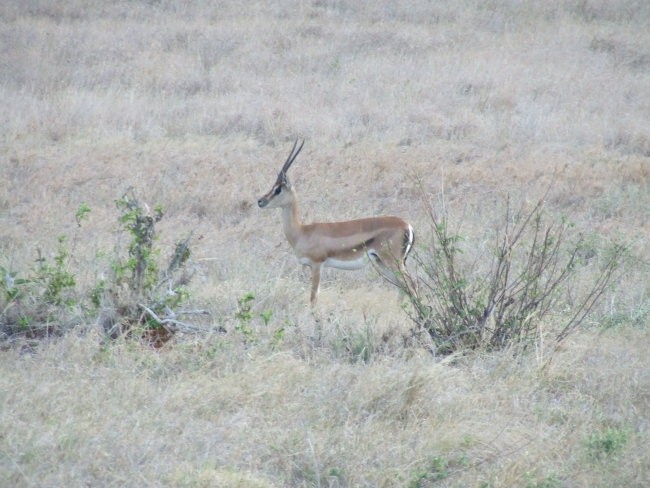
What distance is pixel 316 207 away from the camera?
10508 mm

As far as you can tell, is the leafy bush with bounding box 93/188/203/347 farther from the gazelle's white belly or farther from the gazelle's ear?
the gazelle's ear

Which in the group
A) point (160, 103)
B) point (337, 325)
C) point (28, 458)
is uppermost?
point (28, 458)

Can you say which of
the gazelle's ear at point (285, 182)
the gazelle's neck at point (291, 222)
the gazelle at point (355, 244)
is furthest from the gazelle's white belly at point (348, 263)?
the gazelle's ear at point (285, 182)

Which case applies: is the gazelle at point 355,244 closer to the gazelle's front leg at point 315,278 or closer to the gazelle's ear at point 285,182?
the gazelle's front leg at point 315,278

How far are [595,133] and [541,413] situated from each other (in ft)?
28.9

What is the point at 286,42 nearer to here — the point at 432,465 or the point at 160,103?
the point at 160,103

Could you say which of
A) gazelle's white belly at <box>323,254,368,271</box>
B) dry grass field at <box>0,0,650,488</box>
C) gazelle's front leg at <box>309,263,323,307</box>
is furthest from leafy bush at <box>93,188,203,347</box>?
gazelle's white belly at <box>323,254,368,271</box>

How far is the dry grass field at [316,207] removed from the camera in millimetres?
4270

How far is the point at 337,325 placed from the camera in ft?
19.6

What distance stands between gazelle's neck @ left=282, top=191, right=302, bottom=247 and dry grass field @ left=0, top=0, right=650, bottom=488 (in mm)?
379

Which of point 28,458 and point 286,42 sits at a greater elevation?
point 28,458

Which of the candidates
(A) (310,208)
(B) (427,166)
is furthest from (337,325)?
(B) (427,166)

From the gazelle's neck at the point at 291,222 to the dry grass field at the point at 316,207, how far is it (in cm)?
38

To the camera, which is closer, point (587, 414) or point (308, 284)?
point (587, 414)
